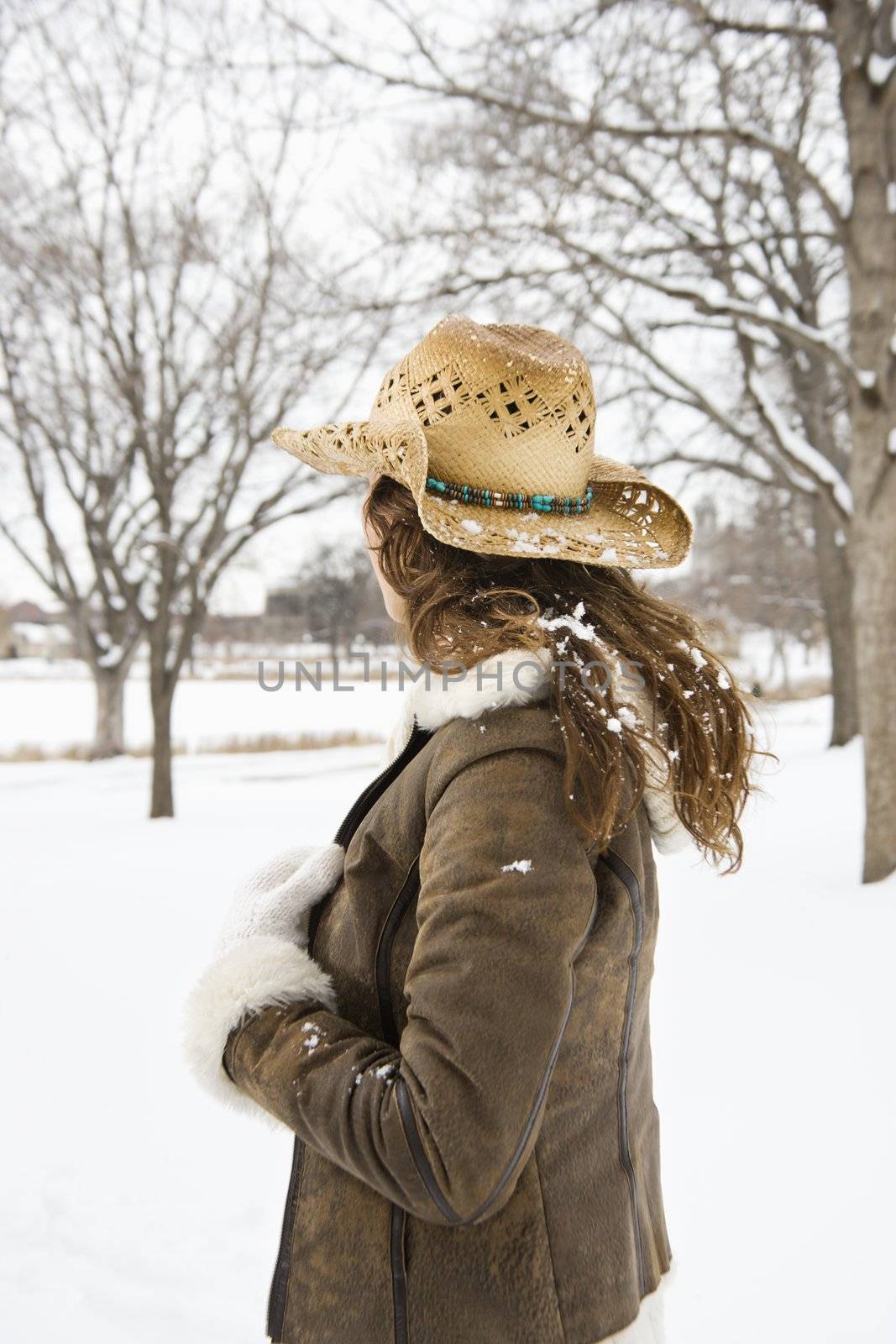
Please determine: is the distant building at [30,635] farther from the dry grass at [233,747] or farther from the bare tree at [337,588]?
the bare tree at [337,588]

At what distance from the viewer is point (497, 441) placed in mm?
1224

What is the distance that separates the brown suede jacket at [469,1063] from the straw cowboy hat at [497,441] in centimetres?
25

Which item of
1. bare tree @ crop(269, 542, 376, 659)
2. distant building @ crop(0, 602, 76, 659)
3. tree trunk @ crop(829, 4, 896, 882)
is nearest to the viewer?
tree trunk @ crop(829, 4, 896, 882)

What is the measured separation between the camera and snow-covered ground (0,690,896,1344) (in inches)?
103

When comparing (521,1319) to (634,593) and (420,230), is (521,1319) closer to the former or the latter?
(634,593)

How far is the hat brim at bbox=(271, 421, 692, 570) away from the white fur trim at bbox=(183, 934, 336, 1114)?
0.57m

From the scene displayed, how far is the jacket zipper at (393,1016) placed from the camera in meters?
1.11

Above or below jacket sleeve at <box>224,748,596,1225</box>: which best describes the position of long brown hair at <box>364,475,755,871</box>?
above

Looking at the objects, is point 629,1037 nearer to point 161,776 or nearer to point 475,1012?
point 475,1012

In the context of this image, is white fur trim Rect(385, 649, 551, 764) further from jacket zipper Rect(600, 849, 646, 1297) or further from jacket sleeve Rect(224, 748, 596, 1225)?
jacket zipper Rect(600, 849, 646, 1297)

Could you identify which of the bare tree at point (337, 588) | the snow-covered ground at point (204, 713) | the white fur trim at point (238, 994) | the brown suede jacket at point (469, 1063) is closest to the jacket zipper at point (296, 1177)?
the brown suede jacket at point (469, 1063)

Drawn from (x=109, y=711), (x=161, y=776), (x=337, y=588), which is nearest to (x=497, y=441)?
(x=161, y=776)

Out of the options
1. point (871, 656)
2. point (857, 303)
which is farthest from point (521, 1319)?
point (857, 303)

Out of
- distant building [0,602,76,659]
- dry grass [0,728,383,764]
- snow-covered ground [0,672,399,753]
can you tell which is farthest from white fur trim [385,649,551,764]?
distant building [0,602,76,659]
